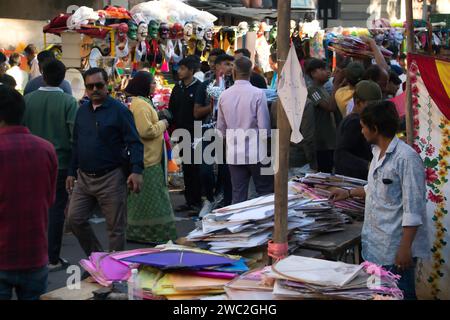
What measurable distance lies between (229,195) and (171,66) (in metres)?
4.21

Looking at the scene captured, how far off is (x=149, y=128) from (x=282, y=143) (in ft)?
13.3

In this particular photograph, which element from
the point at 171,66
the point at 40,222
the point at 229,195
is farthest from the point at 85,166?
the point at 171,66

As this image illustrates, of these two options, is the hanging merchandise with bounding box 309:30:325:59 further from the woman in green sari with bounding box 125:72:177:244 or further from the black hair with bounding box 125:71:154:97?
the black hair with bounding box 125:71:154:97

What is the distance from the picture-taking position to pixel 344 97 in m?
8.49

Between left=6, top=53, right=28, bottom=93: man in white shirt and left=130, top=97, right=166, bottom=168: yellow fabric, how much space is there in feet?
17.5

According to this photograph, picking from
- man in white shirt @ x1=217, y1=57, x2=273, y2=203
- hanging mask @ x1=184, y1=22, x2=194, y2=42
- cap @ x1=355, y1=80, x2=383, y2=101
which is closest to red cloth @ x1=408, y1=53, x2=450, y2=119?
cap @ x1=355, y1=80, x2=383, y2=101

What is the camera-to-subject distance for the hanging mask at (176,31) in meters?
12.9

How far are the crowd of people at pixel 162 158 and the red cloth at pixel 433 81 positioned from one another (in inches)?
17.2

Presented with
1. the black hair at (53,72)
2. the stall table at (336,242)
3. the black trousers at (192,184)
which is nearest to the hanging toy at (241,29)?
the black trousers at (192,184)

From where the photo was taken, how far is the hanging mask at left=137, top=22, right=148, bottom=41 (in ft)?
38.4

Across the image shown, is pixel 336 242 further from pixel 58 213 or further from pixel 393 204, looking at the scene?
pixel 58 213

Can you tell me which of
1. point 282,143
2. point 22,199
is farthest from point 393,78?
point 22,199

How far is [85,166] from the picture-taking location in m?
6.44

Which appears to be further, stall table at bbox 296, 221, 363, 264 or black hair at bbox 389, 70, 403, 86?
black hair at bbox 389, 70, 403, 86
